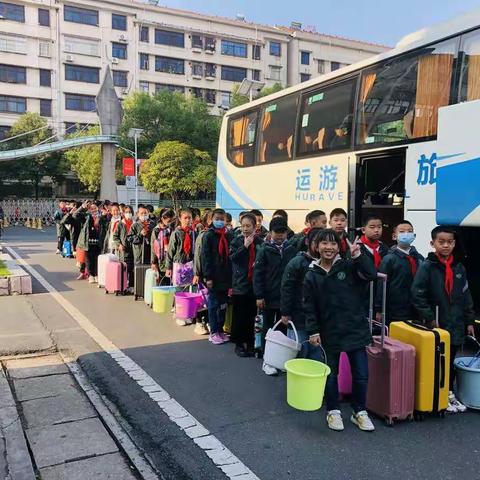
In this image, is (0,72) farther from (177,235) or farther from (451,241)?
(451,241)

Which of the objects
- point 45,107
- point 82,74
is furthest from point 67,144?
point 82,74

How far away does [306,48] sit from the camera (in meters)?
55.7

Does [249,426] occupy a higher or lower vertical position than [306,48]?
lower

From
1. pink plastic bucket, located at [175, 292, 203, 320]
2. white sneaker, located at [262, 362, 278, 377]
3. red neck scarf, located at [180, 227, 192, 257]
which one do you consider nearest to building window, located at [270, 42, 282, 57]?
red neck scarf, located at [180, 227, 192, 257]

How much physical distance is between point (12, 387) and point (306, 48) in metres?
56.6

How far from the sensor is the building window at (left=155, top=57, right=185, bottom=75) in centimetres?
4943

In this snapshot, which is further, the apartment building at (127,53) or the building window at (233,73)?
the building window at (233,73)

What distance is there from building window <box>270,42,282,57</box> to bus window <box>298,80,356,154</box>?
49193 millimetres

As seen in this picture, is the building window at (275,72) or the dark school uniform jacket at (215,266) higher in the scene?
the building window at (275,72)

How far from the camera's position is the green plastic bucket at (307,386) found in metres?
3.63

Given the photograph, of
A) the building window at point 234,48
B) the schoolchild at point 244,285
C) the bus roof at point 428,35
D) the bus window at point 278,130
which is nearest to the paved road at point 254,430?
the schoolchild at point 244,285

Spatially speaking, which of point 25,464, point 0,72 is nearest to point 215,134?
point 0,72

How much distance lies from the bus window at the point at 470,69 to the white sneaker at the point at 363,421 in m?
3.65

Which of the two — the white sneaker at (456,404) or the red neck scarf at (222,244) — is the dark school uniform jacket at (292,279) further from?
the red neck scarf at (222,244)
